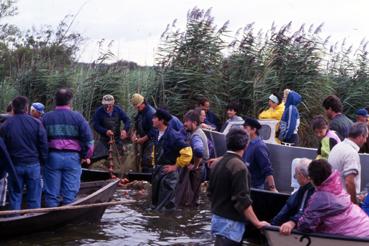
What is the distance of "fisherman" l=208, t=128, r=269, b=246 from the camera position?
607cm

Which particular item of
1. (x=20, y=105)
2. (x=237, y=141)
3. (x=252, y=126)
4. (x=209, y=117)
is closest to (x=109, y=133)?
(x=209, y=117)

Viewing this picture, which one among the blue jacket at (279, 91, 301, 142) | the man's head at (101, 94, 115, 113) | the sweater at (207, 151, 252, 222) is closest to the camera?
the sweater at (207, 151, 252, 222)

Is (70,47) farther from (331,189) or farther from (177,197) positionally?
(331,189)

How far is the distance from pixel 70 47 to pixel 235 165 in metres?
14.3

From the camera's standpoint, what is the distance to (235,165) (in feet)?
20.1

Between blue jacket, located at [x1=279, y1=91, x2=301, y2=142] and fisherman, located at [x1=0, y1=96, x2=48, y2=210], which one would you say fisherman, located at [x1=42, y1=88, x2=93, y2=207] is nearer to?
fisherman, located at [x1=0, y1=96, x2=48, y2=210]

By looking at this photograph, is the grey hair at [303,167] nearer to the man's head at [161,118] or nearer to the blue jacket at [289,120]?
the man's head at [161,118]

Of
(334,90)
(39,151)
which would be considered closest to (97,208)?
(39,151)

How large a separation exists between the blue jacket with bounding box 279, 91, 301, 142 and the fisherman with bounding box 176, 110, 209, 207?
1490 mm

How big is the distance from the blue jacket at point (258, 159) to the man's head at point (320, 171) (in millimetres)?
2557

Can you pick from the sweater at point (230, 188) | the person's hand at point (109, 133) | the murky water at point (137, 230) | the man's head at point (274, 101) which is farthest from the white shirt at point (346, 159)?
the person's hand at point (109, 133)

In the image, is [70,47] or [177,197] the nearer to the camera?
[177,197]

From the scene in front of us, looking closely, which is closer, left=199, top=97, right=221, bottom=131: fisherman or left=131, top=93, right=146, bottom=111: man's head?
left=131, top=93, right=146, bottom=111: man's head

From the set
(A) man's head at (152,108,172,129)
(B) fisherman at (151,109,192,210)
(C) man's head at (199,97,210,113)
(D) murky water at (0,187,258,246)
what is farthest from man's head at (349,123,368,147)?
(C) man's head at (199,97,210,113)
